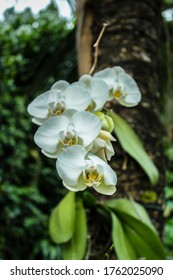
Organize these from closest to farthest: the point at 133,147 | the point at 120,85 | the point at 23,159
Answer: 1. the point at 120,85
2. the point at 133,147
3. the point at 23,159

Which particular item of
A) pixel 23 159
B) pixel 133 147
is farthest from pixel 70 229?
pixel 23 159

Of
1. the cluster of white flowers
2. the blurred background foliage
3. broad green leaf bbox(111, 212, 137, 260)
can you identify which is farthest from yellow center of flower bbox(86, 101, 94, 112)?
the blurred background foliage

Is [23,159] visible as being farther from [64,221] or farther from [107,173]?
[107,173]

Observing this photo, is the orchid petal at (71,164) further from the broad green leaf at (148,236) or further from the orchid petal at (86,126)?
the broad green leaf at (148,236)

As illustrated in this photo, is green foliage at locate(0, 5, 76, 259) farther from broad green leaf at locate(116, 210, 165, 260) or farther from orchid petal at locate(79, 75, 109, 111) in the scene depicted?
orchid petal at locate(79, 75, 109, 111)
